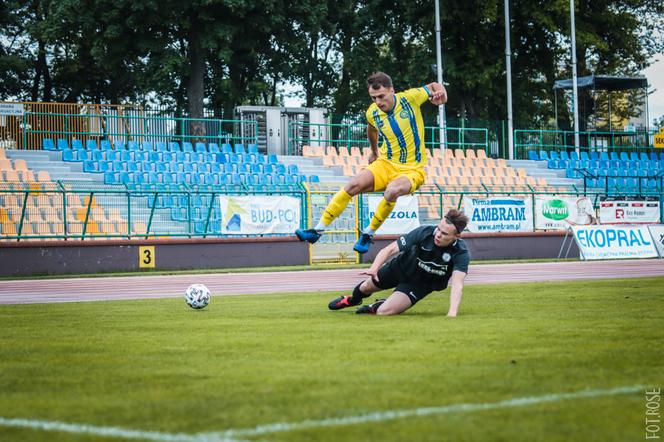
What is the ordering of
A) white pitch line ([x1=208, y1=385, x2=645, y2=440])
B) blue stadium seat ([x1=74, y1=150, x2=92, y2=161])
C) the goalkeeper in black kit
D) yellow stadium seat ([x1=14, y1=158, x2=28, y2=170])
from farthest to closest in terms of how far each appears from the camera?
blue stadium seat ([x1=74, y1=150, x2=92, y2=161]) → yellow stadium seat ([x1=14, y1=158, x2=28, y2=170]) → the goalkeeper in black kit → white pitch line ([x1=208, y1=385, x2=645, y2=440])

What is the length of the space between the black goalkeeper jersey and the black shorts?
50 millimetres

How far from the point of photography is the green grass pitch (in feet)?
16.3

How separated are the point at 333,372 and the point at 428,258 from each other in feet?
14.4

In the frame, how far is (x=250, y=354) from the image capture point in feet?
25.0

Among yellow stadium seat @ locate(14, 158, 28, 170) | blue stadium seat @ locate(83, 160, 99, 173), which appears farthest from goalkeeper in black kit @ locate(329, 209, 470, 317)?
blue stadium seat @ locate(83, 160, 99, 173)

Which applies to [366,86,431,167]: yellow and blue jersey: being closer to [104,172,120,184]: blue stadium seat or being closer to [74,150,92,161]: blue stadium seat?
[104,172,120,184]: blue stadium seat

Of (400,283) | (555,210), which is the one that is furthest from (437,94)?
(555,210)

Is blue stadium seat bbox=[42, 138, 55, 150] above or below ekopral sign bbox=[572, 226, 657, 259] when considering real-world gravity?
above

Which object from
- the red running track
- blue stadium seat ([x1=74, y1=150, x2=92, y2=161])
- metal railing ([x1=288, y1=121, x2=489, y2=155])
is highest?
metal railing ([x1=288, y1=121, x2=489, y2=155])

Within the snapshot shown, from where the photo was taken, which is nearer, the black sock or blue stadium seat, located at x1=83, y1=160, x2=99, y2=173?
the black sock

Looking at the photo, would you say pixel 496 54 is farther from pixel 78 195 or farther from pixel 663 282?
pixel 663 282

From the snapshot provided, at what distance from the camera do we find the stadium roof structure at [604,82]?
47.9 metres

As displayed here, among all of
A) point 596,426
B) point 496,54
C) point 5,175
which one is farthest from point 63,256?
point 496,54

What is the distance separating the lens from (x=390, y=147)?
13234mm
